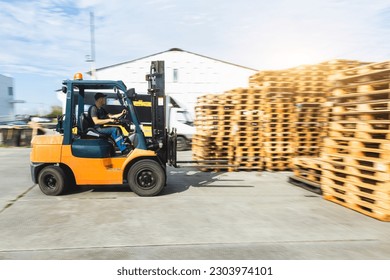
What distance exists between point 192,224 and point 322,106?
572 cm

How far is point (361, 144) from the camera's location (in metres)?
4.98

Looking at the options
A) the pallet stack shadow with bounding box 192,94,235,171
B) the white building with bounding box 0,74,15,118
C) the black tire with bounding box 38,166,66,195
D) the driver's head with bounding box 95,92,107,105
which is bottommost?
the black tire with bounding box 38,166,66,195

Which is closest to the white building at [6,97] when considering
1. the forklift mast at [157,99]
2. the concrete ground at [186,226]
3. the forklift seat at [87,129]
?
the concrete ground at [186,226]

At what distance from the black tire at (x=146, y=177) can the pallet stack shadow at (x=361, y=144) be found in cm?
322

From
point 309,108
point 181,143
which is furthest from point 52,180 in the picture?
point 181,143

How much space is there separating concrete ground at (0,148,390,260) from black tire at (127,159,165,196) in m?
0.22

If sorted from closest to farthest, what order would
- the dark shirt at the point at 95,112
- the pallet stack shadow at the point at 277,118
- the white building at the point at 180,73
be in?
1. the dark shirt at the point at 95,112
2. the pallet stack shadow at the point at 277,118
3. the white building at the point at 180,73

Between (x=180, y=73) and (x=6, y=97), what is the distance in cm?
1958

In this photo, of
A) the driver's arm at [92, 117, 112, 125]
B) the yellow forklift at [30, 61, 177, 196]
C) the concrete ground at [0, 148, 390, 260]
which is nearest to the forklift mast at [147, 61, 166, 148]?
the yellow forklift at [30, 61, 177, 196]

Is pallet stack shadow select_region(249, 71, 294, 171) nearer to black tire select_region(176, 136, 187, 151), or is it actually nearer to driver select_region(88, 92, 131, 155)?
driver select_region(88, 92, 131, 155)

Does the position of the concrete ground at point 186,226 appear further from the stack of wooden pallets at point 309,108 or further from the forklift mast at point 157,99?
the stack of wooden pallets at point 309,108

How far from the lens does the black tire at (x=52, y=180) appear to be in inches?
226

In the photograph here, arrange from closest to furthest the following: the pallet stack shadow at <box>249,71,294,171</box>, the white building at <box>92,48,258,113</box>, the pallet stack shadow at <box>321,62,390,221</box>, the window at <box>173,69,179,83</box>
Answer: the pallet stack shadow at <box>321,62,390,221</box> < the pallet stack shadow at <box>249,71,294,171</box> < the white building at <box>92,48,258,113</box> < the window at <box>173,69,179,83</box>

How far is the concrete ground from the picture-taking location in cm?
350
